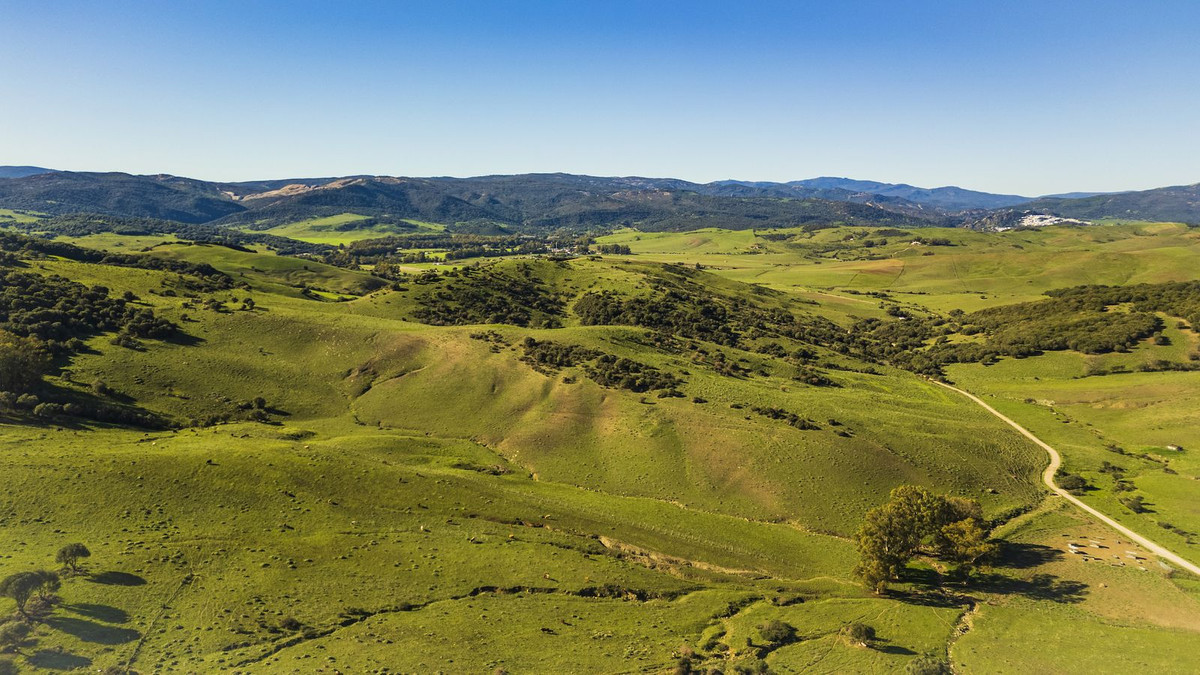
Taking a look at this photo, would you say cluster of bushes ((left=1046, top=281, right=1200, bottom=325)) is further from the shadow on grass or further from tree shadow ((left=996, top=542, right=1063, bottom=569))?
the shadow on grass

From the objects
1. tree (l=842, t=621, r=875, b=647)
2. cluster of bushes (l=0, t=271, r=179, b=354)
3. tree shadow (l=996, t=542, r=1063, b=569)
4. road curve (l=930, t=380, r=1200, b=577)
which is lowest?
tree shadow (l=996, t=542, r=1063, b=569)

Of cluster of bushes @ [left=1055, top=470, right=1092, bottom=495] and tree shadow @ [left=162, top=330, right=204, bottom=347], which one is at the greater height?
tree shadow @ [left=162, top=330, right=204, bottom=347]

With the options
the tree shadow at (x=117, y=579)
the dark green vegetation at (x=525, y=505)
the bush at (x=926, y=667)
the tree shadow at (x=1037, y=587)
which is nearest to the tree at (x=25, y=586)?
the dark green vegetation at (x=525, y=505)

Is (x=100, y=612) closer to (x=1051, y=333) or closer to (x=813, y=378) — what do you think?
(x=813, y=378)

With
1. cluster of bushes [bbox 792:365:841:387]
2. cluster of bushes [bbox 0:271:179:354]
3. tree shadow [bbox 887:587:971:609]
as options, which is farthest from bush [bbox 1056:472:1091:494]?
cluster of bushes [bbox 0:271:179:354]

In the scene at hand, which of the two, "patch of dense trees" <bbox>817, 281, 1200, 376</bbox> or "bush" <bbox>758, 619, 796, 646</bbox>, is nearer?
"bush" <bbox>758, 619, 796, 646</bbox>

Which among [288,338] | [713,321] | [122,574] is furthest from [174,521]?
[713,321]

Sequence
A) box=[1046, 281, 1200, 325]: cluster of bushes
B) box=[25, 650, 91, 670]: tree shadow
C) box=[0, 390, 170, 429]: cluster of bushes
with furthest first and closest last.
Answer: box=[1046, 281, 1200, 325]: cluster of bushes, box=[0, 390, 170, 429]: cluster of bushes, box=[25, 650, 91, 670]: tree shadow

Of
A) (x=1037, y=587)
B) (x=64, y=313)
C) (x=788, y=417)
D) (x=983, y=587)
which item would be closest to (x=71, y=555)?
(x=64, y=313)
